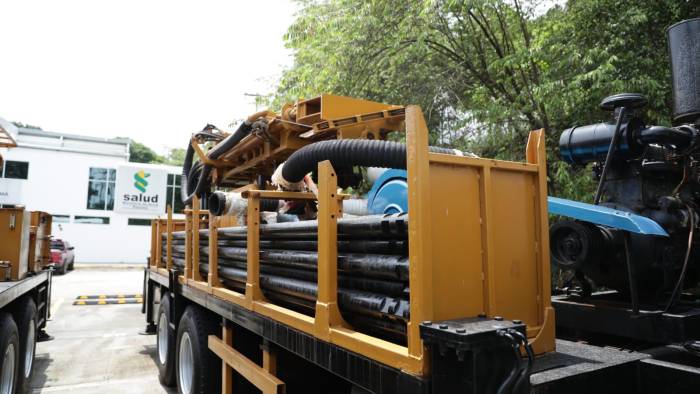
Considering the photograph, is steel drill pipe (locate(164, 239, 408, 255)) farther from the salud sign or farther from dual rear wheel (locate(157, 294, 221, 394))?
the salud sign

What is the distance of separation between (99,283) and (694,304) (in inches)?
788

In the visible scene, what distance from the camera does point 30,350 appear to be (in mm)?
5758

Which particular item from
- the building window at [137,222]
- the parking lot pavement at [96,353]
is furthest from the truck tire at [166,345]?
the building window at [137,222]

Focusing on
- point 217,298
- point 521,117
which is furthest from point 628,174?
point 521,117

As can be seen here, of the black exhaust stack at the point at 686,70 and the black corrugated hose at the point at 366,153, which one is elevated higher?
the black exhaust stack at the point at 686,70

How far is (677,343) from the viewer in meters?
2.13

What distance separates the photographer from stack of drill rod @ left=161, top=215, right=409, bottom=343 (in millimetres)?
1871

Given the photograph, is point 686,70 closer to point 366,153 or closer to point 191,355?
point 366,153

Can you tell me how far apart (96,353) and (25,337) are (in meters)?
2.29

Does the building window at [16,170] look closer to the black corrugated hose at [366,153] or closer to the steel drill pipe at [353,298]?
the steel drill pipe at [353,298]

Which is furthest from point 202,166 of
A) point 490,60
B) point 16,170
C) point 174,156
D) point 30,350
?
point 174,156

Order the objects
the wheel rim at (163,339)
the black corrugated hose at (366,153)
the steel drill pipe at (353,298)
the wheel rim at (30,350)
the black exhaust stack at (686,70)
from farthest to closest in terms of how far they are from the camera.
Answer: the wheel rim at (163,339) → the wheel rim at (30,350) → the black corrugated hose at (366,153) → the black exhaust stack at (686,70) → the steel drill pipe at (353,298)

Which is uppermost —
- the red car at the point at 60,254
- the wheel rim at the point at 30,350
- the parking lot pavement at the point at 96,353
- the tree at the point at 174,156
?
the tree at the point at 174,156

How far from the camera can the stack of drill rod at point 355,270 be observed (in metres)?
1.87
